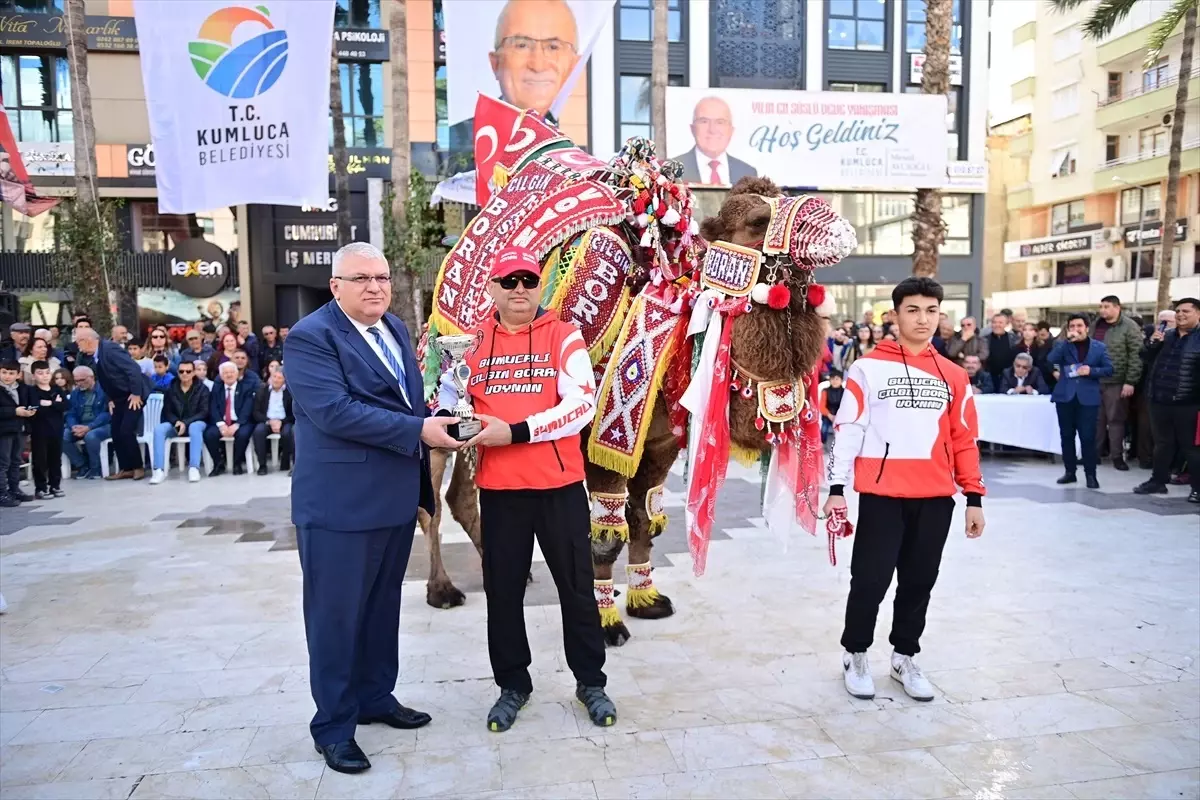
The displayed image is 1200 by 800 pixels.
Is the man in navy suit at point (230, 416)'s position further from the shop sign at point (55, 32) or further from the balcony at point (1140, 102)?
the balcony at point (1140, 102)

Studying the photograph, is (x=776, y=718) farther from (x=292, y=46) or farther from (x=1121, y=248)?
(x=1121, y=248)

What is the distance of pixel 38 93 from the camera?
62.9 feet

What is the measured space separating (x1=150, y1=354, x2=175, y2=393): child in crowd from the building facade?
83.4 ft

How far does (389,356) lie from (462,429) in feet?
1.45

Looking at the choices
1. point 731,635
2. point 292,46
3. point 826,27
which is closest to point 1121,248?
point 826,27

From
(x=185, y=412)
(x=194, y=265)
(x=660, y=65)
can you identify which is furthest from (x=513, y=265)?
(x=194, y=265)

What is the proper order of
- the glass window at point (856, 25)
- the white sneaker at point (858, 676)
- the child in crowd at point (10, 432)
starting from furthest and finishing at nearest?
the glass window at point (856, 25), the child in crowd at point (10, 432), the white sneaker at point (858, 676)

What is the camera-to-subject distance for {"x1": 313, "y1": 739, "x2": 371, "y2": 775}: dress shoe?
9.66ft

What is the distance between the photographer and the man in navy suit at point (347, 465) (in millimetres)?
2863

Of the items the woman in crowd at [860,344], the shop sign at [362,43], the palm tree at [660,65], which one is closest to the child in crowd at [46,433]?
the woman in crowd at [860,344]

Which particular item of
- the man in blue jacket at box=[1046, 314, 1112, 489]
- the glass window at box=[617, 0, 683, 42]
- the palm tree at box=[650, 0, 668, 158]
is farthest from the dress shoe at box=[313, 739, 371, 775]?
the glass window at box=[617, 0, 683, 42]

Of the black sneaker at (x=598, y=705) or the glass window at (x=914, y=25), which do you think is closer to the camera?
the black sneaker at (x=598, y=705)

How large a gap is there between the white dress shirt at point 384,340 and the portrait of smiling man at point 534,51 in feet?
29.7

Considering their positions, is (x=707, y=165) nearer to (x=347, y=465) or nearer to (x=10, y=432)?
(x=10, y=432)
